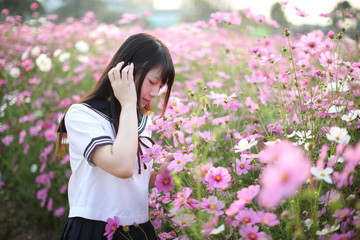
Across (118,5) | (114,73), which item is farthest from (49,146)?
(118,5)

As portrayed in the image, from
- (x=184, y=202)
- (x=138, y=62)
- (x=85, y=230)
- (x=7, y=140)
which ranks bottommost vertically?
(x=7, y=140)

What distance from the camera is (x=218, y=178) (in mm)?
858

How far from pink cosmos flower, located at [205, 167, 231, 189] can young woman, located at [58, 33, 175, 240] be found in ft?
0.81

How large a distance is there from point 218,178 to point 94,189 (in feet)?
1.47

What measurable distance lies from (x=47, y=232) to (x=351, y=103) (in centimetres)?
184

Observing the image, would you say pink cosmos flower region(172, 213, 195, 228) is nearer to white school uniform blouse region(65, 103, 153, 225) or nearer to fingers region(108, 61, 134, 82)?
white school uniform blouse region(65, 103, 153, 225)

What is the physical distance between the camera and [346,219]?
712 millimetres

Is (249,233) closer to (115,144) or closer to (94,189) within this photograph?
(115,144)

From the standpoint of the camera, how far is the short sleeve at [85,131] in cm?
93

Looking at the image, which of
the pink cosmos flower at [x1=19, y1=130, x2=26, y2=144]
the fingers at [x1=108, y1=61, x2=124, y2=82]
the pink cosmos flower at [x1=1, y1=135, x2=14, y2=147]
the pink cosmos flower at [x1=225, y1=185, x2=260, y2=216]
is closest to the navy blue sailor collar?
the fingers at [x1=108, y1=61, x2=124, y2=82]

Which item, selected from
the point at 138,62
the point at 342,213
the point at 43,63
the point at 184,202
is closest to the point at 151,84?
the point at 138,62

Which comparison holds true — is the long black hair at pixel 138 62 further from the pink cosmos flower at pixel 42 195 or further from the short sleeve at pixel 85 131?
the pink cosmos flower at pixel 42 195

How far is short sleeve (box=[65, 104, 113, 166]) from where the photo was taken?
3.06 ft

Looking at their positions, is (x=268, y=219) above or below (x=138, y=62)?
below
